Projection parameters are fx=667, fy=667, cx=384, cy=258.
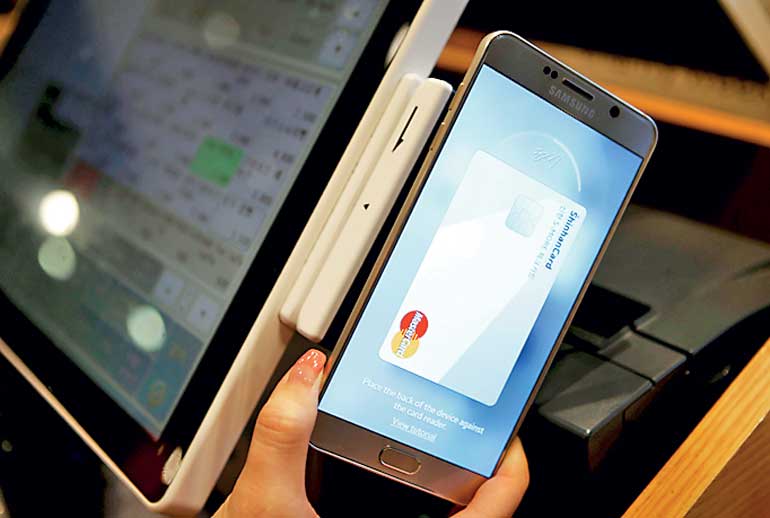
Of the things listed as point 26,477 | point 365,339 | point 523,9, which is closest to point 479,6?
point 523,9

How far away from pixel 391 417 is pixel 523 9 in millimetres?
504

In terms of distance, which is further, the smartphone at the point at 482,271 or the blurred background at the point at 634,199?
the blurred background at the point at 634,199

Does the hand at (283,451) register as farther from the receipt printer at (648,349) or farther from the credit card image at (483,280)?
the receipt printer at (648,349)

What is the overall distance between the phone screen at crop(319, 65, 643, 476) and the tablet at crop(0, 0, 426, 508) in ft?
0.20

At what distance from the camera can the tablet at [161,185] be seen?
37 centimetres

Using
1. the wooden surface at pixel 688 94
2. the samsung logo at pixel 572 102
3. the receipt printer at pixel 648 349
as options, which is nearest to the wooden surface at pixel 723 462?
the receipt printer at pixel 648 349

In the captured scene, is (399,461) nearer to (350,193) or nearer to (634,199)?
(350,193)

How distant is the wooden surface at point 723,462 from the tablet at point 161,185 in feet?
0.77

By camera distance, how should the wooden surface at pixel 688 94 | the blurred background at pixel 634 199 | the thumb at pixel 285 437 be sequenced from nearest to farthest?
1. the thumb at pixel 285 437
2. the blurred background at pixel 634 199
3. the wooden surface at pixel 688 94

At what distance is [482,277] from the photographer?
377mm

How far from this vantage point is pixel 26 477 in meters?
0.49

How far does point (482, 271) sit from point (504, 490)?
14 cm

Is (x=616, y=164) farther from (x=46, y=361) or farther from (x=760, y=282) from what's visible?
(x=46, y=361)

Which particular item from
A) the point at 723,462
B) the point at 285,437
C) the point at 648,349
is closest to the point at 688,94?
the point at 648,349
